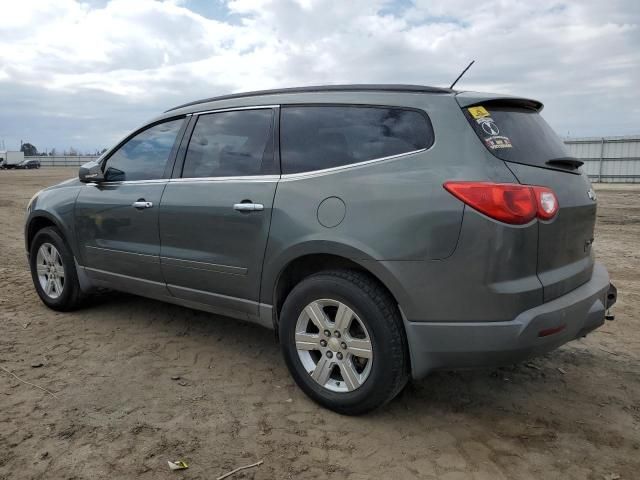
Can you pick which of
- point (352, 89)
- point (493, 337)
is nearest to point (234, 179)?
point (352, 89)

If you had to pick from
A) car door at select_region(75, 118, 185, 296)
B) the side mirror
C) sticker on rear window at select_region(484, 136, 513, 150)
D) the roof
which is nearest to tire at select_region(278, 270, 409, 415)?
sticker on rear window at select_region(484, 136, 513, 150)

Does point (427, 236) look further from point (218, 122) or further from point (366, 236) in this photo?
point (218, 122)

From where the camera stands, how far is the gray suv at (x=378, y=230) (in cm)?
261

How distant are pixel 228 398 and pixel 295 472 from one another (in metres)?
0.87

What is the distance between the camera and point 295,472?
101 inches

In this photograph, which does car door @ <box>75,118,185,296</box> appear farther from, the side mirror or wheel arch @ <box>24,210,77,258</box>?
wheel arch @ <box>24,210,77,258</box>

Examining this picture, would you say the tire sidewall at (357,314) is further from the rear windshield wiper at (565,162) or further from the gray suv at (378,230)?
the rear windshield wiper at (565,162)

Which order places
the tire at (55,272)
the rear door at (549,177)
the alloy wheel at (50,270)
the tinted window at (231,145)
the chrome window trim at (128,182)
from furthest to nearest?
the alloy wheel at (50,270) → the tire at (55,272) → the chrome window trim at (128,182) → the tinted window at (231,145) → the rear door at (549,177)

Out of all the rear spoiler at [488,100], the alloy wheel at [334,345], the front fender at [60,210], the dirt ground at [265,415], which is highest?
the rear spoiler at [488,100]

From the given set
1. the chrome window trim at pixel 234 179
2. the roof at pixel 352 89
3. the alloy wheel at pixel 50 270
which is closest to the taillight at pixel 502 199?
the roof at pixel 352 89

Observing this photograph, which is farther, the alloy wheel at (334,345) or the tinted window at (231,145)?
the tinted window at (231,145)

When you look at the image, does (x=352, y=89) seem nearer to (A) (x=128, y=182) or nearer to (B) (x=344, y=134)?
(B) (x=344, y=134)

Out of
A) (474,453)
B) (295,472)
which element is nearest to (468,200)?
(474,453)

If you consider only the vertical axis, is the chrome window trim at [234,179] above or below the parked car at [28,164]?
below
